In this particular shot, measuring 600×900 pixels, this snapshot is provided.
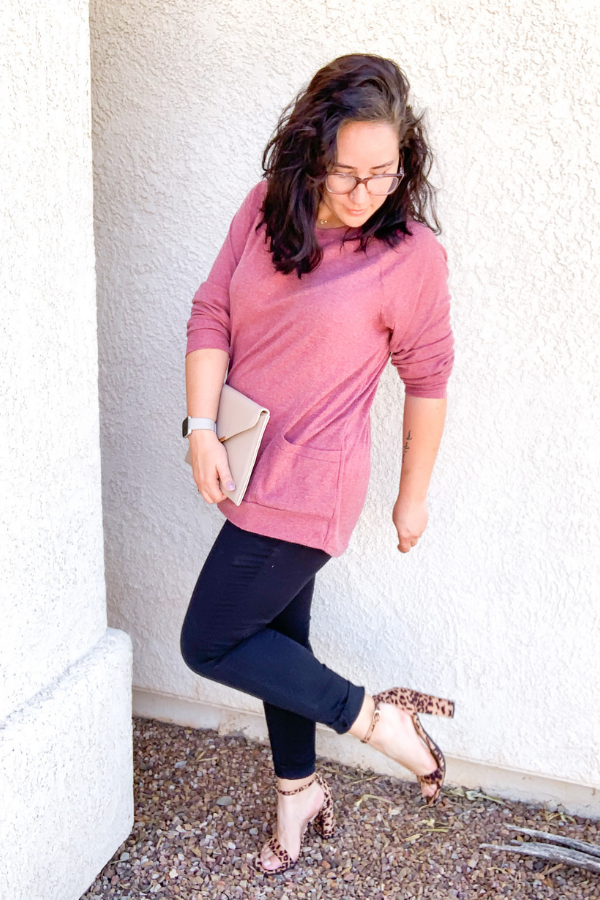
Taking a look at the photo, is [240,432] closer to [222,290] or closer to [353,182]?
[222,290]

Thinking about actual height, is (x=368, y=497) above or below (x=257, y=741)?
above

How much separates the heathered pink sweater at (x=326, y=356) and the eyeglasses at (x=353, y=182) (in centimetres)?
13

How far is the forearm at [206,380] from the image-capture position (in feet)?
6.08

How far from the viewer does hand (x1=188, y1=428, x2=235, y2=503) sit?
1.79 m

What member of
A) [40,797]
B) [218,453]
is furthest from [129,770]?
[218,453]

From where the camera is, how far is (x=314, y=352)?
66.6 inches

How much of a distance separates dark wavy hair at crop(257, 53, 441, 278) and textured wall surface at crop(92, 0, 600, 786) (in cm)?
39

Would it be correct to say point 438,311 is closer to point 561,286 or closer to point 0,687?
point 561,286

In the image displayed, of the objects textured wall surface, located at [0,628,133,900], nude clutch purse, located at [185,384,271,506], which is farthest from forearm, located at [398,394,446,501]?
textured wall surface, located at [0,628,133,900]

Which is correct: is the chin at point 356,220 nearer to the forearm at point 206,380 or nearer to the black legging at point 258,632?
the forearm at point 206,380

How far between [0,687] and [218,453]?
2.35 ft

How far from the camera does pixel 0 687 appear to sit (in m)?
1.67

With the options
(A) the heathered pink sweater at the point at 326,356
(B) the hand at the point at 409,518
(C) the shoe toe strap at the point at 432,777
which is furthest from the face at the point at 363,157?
(C) the shoe toe strap at the point at 432,777

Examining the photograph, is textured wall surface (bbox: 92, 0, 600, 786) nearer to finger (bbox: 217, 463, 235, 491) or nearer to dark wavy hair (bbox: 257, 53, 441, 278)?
dark wavy hair (bbox: 257, 53, 441, 278)
